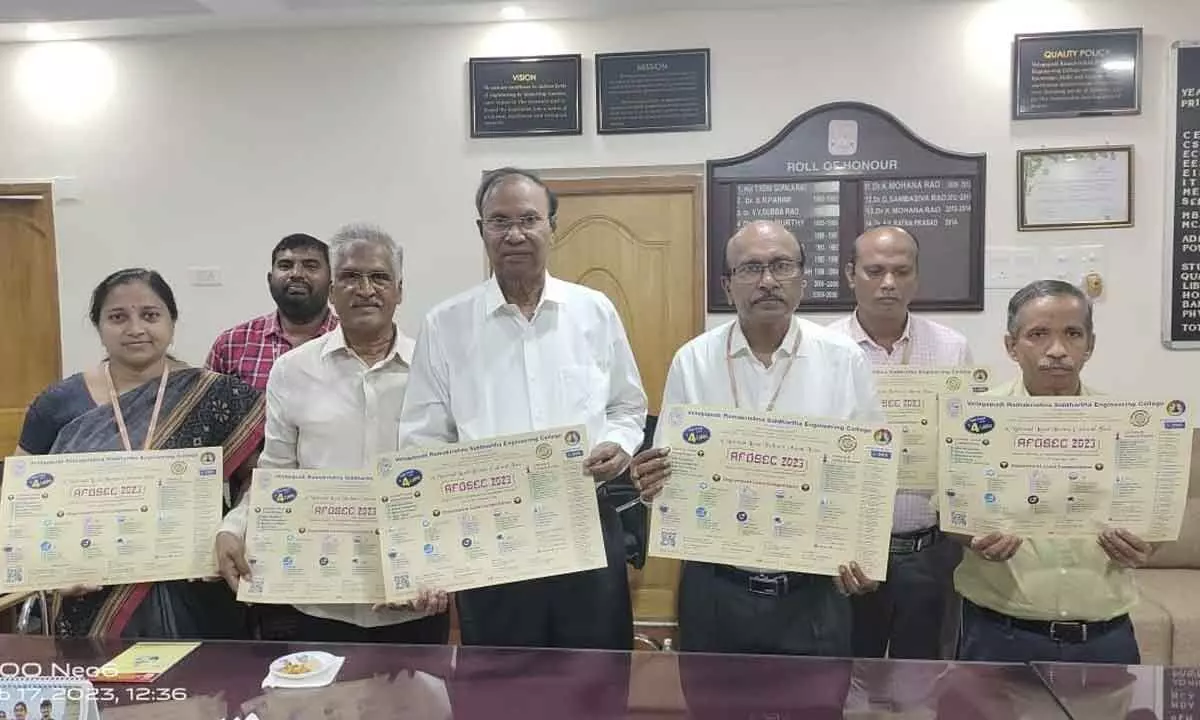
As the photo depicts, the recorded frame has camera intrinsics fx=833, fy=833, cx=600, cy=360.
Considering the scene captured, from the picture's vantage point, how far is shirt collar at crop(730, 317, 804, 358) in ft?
6.23

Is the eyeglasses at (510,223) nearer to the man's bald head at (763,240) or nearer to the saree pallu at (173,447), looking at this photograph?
the man's bald head at (763,240)

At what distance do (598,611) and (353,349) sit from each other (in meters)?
0.84

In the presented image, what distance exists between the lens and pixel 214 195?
164 inches

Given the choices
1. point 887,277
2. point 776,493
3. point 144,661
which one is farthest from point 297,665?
point 887,277

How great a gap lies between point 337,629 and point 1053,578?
5.10 ft

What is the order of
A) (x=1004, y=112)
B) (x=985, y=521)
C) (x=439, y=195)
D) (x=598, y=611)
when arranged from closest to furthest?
(x=985, y=521)
(x=598, y=611)
(x=1004, y=112)
(x=439, y=195)

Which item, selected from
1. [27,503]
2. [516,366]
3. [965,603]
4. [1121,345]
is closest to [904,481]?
[965,603]

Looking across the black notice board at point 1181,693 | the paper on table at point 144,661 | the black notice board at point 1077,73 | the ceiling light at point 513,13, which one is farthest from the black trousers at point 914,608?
the ceiling light at point 513,13

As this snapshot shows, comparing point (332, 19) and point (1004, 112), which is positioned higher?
point (332, 19)

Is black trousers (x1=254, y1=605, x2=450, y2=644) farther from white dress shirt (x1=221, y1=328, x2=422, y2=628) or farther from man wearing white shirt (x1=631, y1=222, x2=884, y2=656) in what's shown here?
man wearing white shirt (x1=631, y1=222, x2=884, y2=656)

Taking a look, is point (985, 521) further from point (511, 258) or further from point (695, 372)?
point (511, 258)

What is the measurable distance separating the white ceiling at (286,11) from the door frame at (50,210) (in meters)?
0.75

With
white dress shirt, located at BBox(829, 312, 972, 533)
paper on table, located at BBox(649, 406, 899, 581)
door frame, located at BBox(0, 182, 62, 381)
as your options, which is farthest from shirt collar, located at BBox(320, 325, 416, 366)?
door frame, located at BBox(0, 182, 62, 381)

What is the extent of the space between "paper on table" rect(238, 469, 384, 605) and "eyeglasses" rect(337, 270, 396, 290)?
1.46 feet
